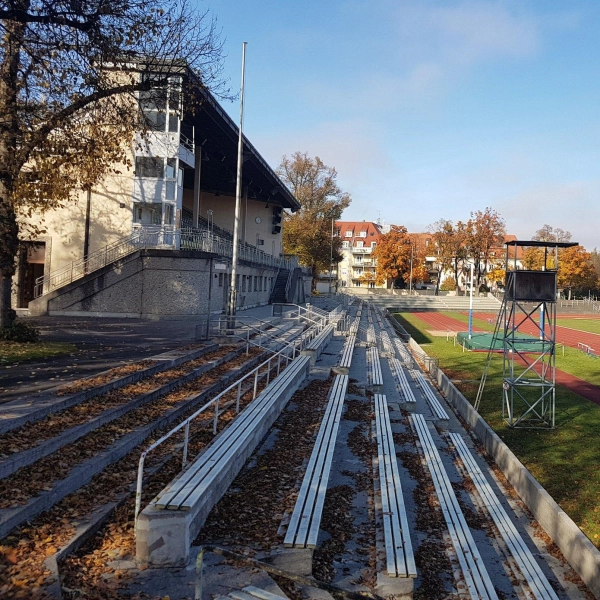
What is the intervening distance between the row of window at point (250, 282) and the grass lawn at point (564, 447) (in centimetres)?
1444

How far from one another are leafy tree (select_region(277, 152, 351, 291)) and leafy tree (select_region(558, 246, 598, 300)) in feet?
149

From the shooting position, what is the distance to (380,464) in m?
8.96

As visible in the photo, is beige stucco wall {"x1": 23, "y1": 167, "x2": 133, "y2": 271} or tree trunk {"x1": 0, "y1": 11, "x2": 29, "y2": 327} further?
beige stucco wall {"x1": 23, "y1": 167, "x2": 133, "y2": 271}

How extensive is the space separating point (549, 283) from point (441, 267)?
88069mm

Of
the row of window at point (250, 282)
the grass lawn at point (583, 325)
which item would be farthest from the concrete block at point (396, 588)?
the grass lawn at point (583, 325)

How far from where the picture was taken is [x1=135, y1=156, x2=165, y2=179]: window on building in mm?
28188

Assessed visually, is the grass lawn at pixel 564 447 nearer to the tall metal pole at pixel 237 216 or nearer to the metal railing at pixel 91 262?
the tall metal pole at pixel 237 216

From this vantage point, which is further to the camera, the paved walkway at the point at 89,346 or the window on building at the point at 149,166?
the window on building at the point at 149,166

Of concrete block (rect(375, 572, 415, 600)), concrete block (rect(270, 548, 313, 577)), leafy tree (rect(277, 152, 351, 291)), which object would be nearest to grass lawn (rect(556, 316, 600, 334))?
leafy tree (rect(277, 152, 351, 291))

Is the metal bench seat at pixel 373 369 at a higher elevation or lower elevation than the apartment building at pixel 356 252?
lower

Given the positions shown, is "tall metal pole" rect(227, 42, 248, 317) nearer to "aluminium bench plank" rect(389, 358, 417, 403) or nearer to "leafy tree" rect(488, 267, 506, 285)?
"aluminium bench plank" rect(389, 358, 417, 403)

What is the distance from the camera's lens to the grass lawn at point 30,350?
13.0 m

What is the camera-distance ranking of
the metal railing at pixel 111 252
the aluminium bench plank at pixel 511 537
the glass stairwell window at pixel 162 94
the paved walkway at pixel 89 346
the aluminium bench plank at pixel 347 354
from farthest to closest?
1. the metal railing at pixel 111 252
2. the aluminium bench plank at pixel 347 354
3. the glass stairwell window at pixel 162 94
4. the paved walkway at pixel 89 346
5. the aluminium bench plank at pixel 511 537

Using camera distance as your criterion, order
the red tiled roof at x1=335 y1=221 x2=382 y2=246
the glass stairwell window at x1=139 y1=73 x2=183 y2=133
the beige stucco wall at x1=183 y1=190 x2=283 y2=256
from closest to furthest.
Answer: the glass stairwell window at x1=139 y1=73 x2=183 y2=133, the beige stucco wall at x1=183 y1=190 x2=283 y2=256, the red tiled roof at x1=335 y1=221 x2=382 y2=246
